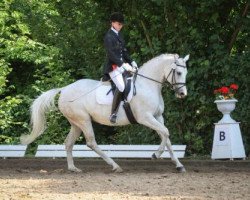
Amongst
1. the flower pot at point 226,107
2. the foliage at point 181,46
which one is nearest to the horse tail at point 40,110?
the flower pot at point 226,107

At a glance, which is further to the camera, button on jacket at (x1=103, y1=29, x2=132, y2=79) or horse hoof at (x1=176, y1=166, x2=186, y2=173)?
button on jacket at (x1=103, y1=29, x2=132, y2=79)

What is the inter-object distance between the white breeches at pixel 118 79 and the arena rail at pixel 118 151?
2.40 metres

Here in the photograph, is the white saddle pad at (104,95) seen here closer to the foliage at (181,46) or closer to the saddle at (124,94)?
the saddle at (124,94)

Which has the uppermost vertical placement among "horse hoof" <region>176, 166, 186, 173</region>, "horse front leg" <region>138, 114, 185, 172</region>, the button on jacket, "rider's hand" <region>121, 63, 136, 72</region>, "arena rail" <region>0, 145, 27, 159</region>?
the button on jacket

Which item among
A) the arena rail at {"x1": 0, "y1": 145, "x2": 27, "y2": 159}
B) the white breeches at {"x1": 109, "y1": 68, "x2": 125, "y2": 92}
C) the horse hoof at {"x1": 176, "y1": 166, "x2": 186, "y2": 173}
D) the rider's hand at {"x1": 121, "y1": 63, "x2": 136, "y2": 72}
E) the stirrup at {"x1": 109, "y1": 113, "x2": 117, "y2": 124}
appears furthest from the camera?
the arena rail at {"x1": 0, "y1": 145, "x2": 27, "y2": 159}

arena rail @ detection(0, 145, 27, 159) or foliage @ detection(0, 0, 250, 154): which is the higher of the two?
foliage @ detection(0, 0, 250, 154)

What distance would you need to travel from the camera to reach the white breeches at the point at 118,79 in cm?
1041

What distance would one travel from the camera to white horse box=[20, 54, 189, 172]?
10.4m

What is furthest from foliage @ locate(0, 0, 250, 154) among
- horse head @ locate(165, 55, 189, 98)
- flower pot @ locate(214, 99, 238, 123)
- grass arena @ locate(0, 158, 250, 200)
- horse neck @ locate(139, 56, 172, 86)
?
horse head @ locate(165, 55, 189, 98)

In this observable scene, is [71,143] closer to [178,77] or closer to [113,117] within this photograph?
[113,117]

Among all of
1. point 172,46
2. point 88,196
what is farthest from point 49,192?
point 172,46

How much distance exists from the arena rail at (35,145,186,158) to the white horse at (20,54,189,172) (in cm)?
172

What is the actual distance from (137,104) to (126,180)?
175cm

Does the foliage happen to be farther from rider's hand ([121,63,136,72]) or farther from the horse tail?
the horse tail
